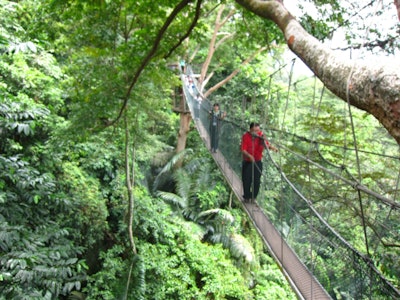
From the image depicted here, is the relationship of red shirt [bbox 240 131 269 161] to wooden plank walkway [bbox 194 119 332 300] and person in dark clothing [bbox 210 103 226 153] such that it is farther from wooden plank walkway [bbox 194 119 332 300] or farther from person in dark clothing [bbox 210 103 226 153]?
person in dark clothing [bbox 210 103 226 153]

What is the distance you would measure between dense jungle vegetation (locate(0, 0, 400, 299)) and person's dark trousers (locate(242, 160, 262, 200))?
2.43ft

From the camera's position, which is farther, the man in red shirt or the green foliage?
the man in red shirt

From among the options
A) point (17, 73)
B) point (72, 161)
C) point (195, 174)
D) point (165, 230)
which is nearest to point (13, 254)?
point (17, 73)

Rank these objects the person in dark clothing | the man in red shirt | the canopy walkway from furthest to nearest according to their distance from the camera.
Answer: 1. the person in dark clothing
2. the man in red shirt
3. the canopy walkway

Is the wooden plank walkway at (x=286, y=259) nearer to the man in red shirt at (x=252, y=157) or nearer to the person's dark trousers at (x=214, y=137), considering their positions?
the man in red shirt at (x=252, y=157)

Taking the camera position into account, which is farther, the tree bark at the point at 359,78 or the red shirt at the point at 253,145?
the red shirt at the point at 253,145

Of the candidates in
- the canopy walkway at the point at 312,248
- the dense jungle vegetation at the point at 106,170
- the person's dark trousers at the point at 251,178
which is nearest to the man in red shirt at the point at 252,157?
the person's dark trousers at the point at 251,178

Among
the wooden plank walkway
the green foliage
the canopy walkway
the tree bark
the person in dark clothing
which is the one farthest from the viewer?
the person in dark clothing

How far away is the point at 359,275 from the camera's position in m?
1.51

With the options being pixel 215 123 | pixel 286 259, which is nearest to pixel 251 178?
pixel 286 259

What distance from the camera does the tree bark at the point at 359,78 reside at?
2.22ft

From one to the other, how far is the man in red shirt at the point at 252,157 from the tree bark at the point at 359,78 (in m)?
1.48

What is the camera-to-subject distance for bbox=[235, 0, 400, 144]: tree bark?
0.68 metres

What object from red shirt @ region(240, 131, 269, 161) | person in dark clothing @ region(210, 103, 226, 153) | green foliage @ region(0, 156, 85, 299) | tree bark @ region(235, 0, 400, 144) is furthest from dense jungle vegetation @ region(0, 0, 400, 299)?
tree bark @ region(235, 0, 400, 144)
